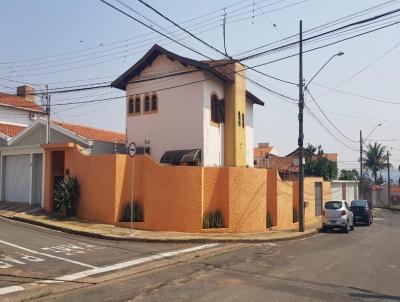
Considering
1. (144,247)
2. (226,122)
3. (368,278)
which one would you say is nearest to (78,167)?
(144,247)

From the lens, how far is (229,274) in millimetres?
10906

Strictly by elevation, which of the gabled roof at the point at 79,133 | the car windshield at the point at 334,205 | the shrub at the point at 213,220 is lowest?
the shrub at the point at 213,220

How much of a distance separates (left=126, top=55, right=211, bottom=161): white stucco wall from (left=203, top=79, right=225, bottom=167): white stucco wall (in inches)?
13.0

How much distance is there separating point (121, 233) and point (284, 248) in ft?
19.8

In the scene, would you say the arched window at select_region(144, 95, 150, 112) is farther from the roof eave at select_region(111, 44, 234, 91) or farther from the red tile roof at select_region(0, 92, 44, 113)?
the red tile roof at select_region(0, 92, 44, 113)

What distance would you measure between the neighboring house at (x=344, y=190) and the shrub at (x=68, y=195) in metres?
26.4

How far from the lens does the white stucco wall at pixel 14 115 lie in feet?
117

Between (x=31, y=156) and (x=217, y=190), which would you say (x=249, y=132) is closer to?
(x=217, y=190)

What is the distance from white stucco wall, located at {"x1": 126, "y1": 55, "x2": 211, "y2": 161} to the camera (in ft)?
77.8

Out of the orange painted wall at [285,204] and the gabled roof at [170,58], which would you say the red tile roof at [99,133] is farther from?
the orange painted wall at [285,204]

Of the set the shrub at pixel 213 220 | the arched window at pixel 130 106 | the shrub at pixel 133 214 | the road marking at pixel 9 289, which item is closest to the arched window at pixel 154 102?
the arched window at pixel 130 106

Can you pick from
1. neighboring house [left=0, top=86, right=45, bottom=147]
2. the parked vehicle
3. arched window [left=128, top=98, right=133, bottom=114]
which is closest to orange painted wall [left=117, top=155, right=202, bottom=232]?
arched window [left=128, top=98, right=133, bottom=114]

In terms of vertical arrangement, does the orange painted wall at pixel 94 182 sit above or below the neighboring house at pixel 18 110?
below

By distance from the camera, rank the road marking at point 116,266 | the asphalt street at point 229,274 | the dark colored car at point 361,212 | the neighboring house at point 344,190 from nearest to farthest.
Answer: the asphalt street at point 229,274, the road marking at point 116,266, the dark colored car at point 361,212, the neighboring house at point 344,190
